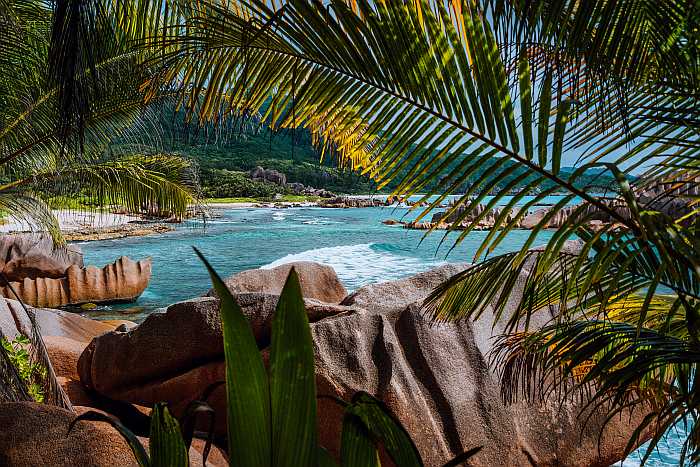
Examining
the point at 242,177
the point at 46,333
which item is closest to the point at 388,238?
the point at 242,177

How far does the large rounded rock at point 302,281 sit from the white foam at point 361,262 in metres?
9.03

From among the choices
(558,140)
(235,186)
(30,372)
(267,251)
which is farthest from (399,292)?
(235,186)

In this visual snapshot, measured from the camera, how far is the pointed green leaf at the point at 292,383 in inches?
27.7

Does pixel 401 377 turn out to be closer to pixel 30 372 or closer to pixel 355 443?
pixel 30 372

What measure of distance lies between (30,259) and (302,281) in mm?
8873

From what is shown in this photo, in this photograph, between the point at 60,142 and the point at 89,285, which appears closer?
the point at 60,142

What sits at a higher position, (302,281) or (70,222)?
(302,281)

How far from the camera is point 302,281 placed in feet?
22.5

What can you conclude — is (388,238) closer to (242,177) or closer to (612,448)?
(242,177)

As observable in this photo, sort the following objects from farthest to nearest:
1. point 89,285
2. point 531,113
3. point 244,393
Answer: point 89,285 → point 531,113 → point 244,393

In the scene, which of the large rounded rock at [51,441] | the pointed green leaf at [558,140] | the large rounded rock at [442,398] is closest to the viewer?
the pointed green leaf at [558,140]

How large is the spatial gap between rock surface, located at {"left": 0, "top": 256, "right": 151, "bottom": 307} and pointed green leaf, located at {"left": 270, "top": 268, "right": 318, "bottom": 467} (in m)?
11.6

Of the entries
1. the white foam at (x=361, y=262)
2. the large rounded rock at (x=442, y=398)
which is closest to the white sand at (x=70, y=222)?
the large rounded rock at (x=442, y=398)

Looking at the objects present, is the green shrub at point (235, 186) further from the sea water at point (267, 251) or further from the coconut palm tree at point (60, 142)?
the coconut palm tree at point (60, 142)
